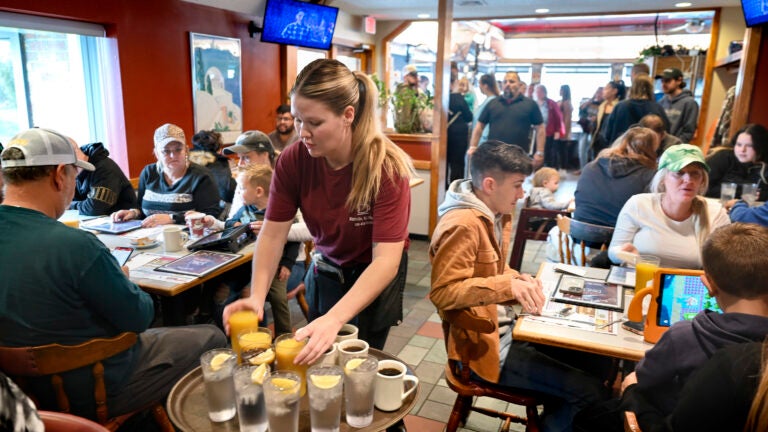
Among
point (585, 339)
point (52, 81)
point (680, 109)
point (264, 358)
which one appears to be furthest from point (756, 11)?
point (52, 81)

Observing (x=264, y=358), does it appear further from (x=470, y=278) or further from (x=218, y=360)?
(x=470, y=278)

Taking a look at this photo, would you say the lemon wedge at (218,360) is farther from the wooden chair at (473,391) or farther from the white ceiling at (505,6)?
the white ceiling at (505,6)

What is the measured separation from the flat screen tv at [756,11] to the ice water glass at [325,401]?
489cm

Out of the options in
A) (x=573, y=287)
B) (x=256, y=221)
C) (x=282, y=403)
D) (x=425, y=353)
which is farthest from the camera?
(x=425, y=353)

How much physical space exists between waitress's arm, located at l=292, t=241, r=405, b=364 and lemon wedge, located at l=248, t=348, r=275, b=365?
0.26 feet

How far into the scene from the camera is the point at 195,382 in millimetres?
1272

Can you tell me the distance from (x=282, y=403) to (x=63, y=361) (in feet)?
3.10

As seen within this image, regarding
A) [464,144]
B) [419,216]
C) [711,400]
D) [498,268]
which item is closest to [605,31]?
[464,144]

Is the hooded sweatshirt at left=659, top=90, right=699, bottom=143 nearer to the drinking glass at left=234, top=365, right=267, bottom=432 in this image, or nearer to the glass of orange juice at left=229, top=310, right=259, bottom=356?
the glass of orange juice at left=229, top=310, right=259, bottom=356

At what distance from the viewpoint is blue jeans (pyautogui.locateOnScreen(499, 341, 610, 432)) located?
1.79 metres

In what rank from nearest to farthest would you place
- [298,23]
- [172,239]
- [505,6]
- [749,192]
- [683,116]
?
[172,239] → [749,192] → [683,116] → [298,23] → [505,6]

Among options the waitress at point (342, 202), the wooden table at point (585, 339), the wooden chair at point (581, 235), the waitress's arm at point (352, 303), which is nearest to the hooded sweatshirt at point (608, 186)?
the wooden chair at point (581, 235)

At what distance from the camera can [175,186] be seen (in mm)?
3260

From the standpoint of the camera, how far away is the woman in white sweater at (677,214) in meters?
2.27
